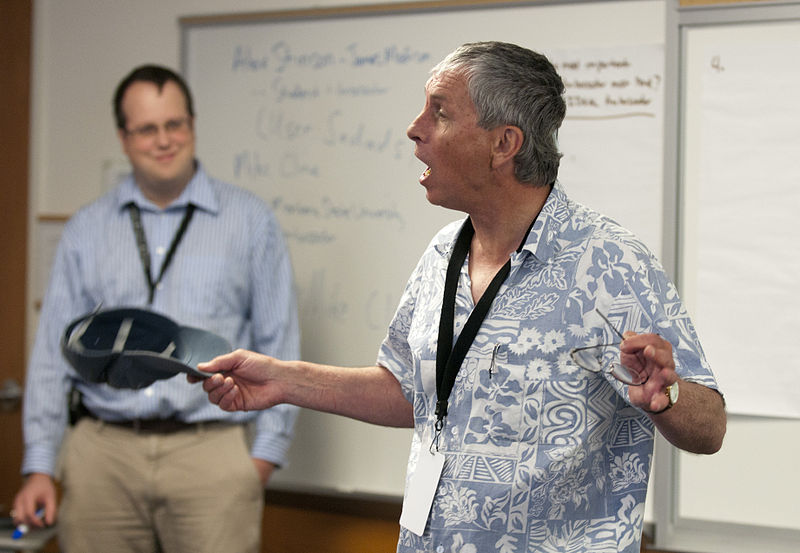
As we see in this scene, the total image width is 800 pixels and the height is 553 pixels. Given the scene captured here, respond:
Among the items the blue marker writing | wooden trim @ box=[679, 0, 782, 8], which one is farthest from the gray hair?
the blue marker writing

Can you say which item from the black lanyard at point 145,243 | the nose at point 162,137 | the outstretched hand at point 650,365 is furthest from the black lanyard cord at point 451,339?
the nose at point 162,137

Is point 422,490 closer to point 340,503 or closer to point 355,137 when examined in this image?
point 340,503

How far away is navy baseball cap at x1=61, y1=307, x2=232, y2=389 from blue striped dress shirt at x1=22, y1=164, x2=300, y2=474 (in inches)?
22.3

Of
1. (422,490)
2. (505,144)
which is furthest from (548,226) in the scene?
(422,490)

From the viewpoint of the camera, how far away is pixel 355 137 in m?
2.81

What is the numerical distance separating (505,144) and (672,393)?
0.51 m

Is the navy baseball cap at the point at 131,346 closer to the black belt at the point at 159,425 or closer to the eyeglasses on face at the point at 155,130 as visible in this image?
the black belt at the point at 159,425

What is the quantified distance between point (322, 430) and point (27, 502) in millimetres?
902

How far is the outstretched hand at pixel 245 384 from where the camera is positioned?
5.37 feet

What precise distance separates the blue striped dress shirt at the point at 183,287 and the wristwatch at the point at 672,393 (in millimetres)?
1495

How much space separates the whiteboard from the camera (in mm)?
2539

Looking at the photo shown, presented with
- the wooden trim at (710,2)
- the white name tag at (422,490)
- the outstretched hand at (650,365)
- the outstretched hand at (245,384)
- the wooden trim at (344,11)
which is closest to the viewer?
the outstretched hand at (650,365)

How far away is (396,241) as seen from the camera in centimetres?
276

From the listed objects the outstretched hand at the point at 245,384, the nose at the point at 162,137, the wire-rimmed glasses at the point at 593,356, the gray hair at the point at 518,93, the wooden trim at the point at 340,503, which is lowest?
the wooden trim at the point at 340,503
